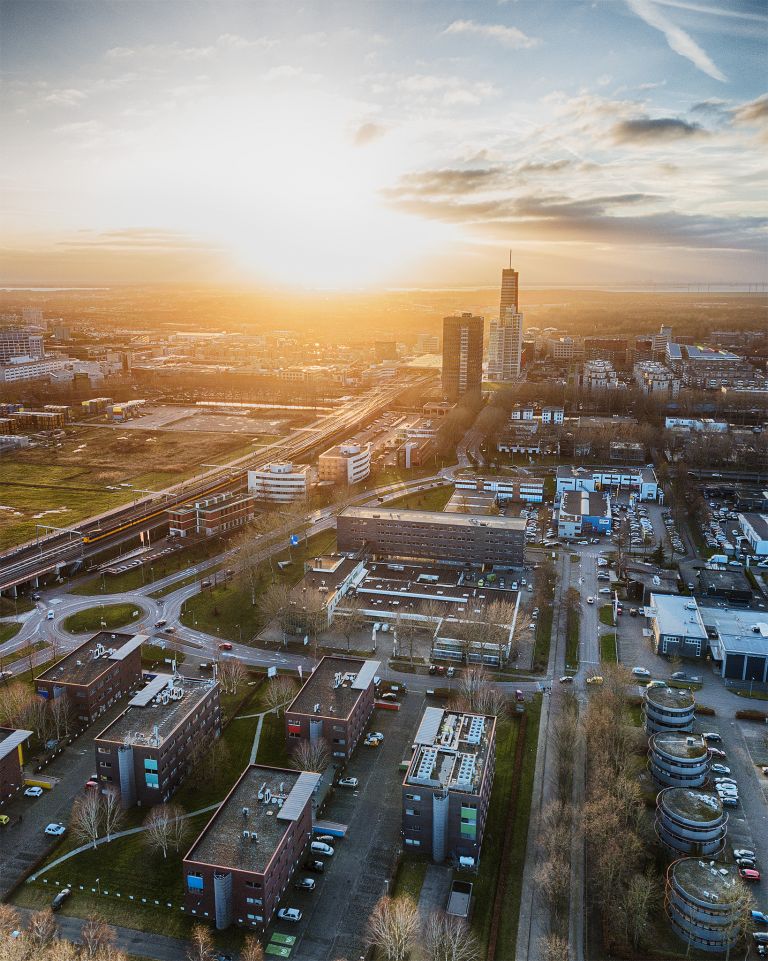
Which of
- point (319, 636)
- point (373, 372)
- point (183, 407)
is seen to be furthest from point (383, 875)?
point (373, 372)

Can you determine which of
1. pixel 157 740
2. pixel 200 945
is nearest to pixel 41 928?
pixel 200 945

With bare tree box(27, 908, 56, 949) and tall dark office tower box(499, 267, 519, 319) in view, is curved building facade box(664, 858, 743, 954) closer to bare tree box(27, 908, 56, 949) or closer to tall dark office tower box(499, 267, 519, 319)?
bare tree box(27, 908, 56, 949)

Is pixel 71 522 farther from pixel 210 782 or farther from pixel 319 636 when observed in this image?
pixel 210 782

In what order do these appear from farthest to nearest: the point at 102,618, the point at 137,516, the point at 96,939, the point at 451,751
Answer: the point at 137,516 → the point at 102,618 → the point at 451,751 → the point at 96,939

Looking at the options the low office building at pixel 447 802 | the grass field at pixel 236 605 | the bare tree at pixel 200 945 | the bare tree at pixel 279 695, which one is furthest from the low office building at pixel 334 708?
the grass field at pixel 236 605

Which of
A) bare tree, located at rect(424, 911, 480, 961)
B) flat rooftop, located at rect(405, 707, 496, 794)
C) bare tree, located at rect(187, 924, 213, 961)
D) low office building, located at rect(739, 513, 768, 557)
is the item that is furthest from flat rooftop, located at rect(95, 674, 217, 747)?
low office building, located at rect(739, 513, 768, 557)

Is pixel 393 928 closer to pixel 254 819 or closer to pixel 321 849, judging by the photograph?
pixel 321 849
